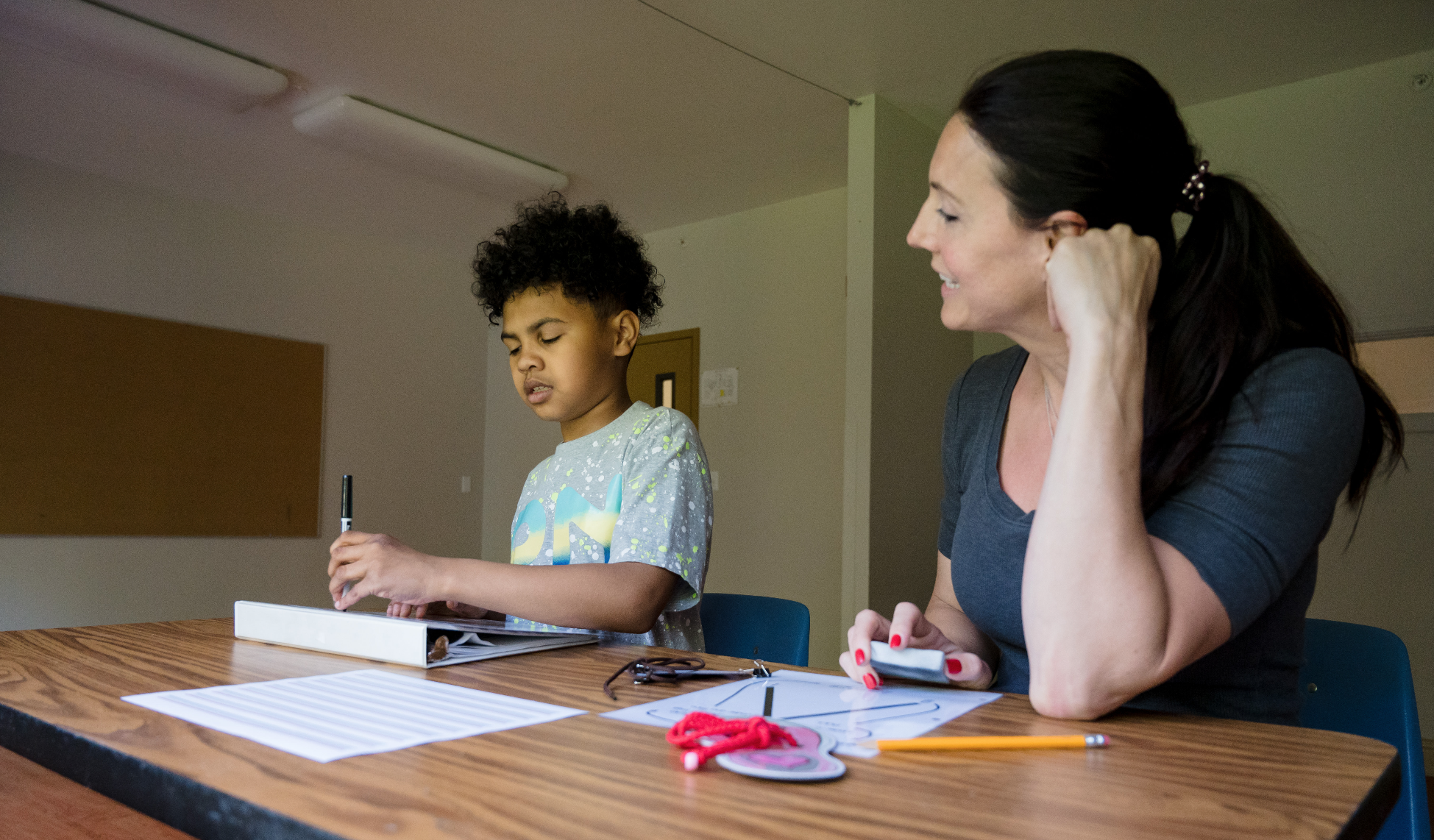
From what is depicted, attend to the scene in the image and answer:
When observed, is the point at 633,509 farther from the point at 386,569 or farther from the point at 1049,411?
the point at 1049,411

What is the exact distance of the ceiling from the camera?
3.43 m

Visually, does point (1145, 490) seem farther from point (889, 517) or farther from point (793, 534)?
point (793, 534)

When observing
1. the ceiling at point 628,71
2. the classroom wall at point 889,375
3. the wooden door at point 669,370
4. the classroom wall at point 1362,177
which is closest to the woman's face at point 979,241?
the ceiling at point 628,71

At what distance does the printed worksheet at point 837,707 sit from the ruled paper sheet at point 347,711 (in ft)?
0.29

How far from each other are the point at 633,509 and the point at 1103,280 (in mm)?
787

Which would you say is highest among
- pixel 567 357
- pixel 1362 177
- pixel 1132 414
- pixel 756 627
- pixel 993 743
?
pixel 1362 177

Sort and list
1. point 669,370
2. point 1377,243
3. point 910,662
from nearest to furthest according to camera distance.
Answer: point 910,662
point 1377,243
point 669,370

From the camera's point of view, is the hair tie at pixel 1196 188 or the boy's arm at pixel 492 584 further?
the boy's arm at pixel 492 584

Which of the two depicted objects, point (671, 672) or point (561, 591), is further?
point (561, 591)

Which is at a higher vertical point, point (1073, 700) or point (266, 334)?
point (266, 334)

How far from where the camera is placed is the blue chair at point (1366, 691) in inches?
40.2

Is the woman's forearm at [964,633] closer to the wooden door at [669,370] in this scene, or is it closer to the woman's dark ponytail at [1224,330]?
the woman's dark ponytail at [1224,330]

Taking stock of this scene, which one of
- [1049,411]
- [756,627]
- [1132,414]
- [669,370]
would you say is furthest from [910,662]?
[669,370]

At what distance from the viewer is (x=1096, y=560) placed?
2.44 feet
